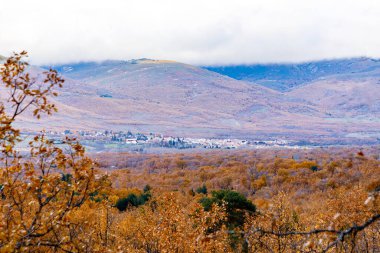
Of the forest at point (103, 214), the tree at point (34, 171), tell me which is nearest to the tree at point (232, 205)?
the forest at point (103, 214)

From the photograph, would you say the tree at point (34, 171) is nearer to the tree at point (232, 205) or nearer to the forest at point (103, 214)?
the forest at point (103, 214)

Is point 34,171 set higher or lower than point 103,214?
higher

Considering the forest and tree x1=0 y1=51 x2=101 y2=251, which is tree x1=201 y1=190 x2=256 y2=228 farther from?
tree x1=0 y1=51 x2=101 y2=251

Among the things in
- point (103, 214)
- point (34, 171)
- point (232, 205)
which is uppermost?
point (34, 171)

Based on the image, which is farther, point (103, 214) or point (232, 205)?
point (232, 205)

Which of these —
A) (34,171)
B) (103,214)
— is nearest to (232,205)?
(103,214)

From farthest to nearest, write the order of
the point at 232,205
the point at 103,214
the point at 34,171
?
the point at 232,205, the point at 103,214, the point at 34,171

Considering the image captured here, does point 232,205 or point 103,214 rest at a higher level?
point 103,214

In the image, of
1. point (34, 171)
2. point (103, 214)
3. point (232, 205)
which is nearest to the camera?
point (34, 171)

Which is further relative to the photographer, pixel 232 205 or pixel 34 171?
pixel 232 205

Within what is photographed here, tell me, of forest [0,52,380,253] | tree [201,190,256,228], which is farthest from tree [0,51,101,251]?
tree [201,190,256,228]

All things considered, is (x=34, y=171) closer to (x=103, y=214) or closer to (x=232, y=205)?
(x=103, y=214)

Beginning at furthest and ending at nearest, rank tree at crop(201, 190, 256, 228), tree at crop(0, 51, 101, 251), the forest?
tree at crop(201, 190, 256, 228) → tree at crop(0, 51, 101, 251) → the forest

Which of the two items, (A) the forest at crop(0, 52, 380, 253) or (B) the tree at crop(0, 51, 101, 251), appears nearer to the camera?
(A) the forest at crop(0, 52, 380, 253)
